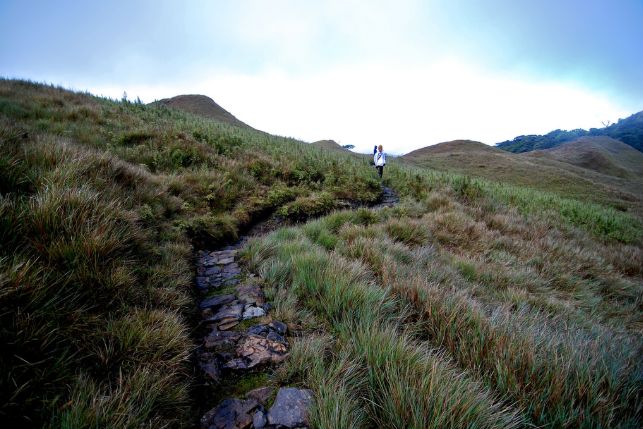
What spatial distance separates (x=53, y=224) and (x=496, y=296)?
555 cm

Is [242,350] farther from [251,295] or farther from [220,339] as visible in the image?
[251,295]

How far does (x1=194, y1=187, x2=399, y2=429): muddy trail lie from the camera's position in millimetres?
1822

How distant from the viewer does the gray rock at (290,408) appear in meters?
1.74

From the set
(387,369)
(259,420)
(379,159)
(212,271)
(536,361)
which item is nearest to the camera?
(259,420)

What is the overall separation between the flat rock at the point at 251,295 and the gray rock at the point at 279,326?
1.40 ft

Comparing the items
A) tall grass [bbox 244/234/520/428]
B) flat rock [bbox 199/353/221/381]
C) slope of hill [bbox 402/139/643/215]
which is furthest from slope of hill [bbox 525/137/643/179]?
flat rock [bbox 199/353/221/381]

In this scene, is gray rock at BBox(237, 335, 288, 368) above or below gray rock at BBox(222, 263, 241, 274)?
below

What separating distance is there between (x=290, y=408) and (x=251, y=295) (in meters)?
1.57

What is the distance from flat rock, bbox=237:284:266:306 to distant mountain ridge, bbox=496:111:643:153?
131491mm

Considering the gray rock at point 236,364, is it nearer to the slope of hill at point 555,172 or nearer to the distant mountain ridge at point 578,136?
the slope of hill at point 555,172

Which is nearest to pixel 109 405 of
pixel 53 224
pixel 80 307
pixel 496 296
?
pixel 80 307

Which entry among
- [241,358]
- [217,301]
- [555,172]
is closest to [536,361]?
[241,358]

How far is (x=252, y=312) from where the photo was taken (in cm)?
293

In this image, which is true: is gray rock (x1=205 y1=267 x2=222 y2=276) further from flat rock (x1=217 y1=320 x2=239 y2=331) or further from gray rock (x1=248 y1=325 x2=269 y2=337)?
gray rock (x1=248 y1=325 x2=269 y2=337)
